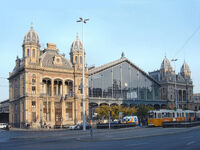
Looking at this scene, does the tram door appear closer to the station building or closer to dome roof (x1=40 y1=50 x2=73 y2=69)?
dome roof (x1=40 y1=50 x2=73 y2=69)

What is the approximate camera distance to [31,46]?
250 ft

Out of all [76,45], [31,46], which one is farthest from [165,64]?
[31,46]

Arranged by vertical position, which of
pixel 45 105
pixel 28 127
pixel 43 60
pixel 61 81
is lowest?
pixel 28 127

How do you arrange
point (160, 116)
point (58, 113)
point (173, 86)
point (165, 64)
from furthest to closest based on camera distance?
point (165, 64) < point (173, 86) < point (58, 113) < point (160, 116)

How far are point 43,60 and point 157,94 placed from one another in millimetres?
48031

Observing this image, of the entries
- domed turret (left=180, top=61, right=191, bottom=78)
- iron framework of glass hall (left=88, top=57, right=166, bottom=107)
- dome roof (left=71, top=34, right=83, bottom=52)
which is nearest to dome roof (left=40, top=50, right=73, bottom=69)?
dome roof (left=71, top=34, right=83, bottom=52)

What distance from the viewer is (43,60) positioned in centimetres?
7794

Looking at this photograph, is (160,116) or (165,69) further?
(165,69)

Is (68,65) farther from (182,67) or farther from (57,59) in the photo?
(182,67)

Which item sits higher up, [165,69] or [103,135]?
[165,69]

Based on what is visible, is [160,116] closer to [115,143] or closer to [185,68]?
[115,143]

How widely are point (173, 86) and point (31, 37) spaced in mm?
60575

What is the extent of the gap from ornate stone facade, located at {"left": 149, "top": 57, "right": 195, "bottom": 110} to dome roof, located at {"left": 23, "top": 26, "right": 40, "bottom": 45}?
5464 cm

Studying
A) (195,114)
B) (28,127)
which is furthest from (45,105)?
(195,114)
